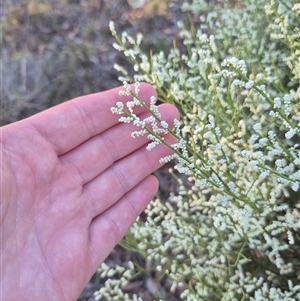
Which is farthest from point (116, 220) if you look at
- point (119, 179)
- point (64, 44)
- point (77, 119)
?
point (64, 44)

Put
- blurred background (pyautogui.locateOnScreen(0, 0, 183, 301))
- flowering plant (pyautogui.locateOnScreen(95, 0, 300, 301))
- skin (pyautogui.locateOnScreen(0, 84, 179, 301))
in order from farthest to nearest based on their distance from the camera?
1. blurred background (pyautogui.locateOnScreen(0, 0, 183, 301))
2. flowering plant (pyautogui.locateOnScreen(95, 0, 300, 301))
3. skin (pyautogui.locateOnScreen(0, 84, 179, 301))

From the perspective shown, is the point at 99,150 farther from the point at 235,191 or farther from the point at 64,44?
the point at 64,44

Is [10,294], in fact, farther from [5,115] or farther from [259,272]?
[5,115]

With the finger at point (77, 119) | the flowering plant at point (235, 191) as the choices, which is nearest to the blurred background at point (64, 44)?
the flowering plant at point (235, 191)

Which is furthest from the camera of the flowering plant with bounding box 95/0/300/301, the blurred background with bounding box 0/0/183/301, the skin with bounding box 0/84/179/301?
the blurred background with bounding box 0/0/183/301

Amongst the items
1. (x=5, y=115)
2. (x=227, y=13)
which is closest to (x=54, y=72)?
(x=5, y=115)

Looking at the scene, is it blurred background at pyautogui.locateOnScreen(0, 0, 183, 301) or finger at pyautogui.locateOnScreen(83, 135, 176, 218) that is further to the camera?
blurred background at pyautogui.locateOnScreen(0, 0, 183, 301)

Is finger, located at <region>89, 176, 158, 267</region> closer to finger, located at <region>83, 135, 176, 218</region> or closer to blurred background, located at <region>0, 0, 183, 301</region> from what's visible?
finger, located at <region>83, 135, 176, 218</region>

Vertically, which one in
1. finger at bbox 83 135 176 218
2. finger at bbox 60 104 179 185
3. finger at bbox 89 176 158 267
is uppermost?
finger at bbox 60 104 179 185

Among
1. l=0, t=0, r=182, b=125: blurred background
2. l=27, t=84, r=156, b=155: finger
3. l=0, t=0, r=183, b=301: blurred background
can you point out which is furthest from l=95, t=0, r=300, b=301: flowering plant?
l=0, t=0, r=182, b=125: blurred background

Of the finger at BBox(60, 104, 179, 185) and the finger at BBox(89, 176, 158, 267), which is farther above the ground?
the finger at BBox(60, 104, 179, 185)
